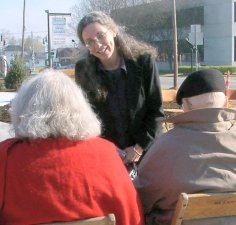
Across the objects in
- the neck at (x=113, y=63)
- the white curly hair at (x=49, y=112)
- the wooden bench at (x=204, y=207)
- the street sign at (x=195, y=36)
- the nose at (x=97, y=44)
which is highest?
the street sign at (x=195, y=36)

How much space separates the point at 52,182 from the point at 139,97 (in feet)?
4.45

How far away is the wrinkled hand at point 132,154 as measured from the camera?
3.41 metres

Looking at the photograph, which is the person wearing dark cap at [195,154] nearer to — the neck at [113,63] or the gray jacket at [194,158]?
the gray jacket at [194,158]

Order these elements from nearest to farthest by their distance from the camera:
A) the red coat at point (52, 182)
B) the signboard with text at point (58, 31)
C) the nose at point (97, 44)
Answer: the red coat at point (52, 182) → the nose at point (97, 44) → the signboard with text at point (58, 31)

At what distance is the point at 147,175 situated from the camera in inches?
106

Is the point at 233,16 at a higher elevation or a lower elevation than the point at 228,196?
higher

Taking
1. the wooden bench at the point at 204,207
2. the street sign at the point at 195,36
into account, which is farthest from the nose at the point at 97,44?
the street sign at the point at 195,36

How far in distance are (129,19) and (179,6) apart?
20.6 ft

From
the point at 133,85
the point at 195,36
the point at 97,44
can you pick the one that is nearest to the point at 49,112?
the point at 97,44

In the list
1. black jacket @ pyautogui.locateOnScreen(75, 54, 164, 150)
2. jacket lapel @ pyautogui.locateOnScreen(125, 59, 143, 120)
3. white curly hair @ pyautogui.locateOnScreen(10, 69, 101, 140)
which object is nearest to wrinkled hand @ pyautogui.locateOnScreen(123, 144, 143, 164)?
black jacket @ pyautogui.locateOnScreen(75, 54, 164, 150)

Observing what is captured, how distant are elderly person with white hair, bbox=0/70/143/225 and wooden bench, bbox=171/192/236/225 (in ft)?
0.96

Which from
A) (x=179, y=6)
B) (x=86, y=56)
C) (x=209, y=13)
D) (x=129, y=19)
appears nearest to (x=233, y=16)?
(x=209, y=13)

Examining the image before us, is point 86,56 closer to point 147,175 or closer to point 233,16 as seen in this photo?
point 147,175

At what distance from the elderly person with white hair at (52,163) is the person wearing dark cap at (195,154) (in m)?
0.36
